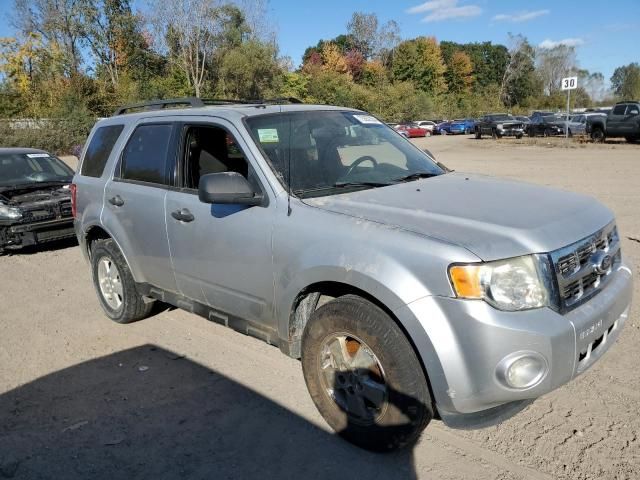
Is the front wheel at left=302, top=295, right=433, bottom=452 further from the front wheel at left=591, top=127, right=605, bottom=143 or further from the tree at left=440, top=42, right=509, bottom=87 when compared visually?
the tree at left=440, top=42, right=509, bottom=87

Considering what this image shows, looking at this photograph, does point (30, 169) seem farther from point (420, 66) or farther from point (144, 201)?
point (420, 66)

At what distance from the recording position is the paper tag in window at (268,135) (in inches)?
146

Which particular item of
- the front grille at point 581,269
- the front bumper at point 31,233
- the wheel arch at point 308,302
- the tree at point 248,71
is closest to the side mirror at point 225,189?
the wheel arch at point 308,302

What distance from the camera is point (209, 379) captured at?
402 centimetres

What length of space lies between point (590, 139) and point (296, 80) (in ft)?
100

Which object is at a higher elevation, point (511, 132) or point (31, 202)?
point (31, 202)

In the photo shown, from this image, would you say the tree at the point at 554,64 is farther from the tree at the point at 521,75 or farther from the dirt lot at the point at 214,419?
the dirt lot at the point at 214,419

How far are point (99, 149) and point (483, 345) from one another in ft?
13.6

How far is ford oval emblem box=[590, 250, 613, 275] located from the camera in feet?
9.54

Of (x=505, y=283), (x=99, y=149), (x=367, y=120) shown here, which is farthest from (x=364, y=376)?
(x=99, y=149)

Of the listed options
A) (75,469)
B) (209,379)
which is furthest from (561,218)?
(75,469)

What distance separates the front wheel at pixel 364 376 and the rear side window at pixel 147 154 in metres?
1.97

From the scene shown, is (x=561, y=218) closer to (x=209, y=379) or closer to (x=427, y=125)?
(x=209, y=379)

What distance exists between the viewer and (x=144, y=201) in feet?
14.3
